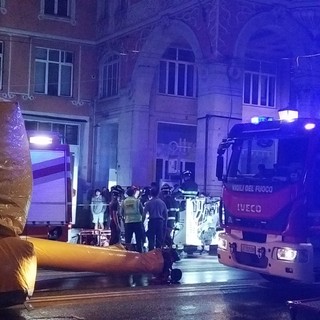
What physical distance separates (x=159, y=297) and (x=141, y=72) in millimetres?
14710

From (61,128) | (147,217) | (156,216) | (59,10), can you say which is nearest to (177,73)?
(61,128)

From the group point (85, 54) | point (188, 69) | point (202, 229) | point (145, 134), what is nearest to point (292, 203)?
point (202, 229)

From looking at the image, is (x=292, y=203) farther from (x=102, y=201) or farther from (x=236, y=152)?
(x=102, y=201)

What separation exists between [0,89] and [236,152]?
644 inches

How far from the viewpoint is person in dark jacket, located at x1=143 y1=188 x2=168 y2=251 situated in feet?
47.1

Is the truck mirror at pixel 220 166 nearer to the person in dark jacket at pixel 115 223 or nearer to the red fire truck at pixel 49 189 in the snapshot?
the red fire truck at pixel 49 189

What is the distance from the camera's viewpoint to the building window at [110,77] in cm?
2532

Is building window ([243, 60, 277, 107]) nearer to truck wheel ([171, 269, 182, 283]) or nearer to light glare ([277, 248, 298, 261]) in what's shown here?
truck wheel ([171, 269, 182, 283])

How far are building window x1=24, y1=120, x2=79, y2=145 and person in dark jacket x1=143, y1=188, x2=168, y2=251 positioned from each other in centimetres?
1207

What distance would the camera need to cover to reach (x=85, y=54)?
2644 centimetres

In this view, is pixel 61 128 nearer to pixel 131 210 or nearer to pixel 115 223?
pixel 115 223

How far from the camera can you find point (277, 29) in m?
20.0

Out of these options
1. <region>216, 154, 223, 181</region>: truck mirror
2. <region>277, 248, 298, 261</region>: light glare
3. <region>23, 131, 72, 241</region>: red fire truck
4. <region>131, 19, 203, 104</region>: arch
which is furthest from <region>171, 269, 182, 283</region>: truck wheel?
<region>131, 19, 203, 104</region>: arch

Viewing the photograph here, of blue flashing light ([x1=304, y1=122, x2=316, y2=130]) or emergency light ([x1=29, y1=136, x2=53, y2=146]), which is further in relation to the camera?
emergency light ([x1=29, y1=136, x2=53, y2=146])
